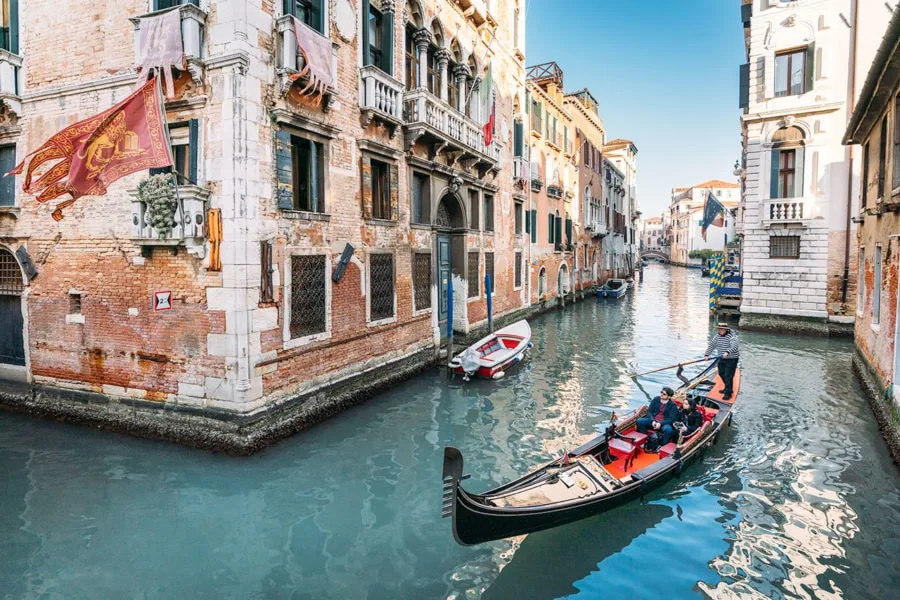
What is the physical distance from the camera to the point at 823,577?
4586mm

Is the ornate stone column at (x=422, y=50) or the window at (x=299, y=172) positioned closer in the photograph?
the window at (x=299, y=172)

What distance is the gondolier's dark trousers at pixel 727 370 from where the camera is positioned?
8.59 m

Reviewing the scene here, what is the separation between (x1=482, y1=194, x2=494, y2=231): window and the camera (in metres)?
15.4

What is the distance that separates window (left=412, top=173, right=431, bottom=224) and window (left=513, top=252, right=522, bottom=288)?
262 inches

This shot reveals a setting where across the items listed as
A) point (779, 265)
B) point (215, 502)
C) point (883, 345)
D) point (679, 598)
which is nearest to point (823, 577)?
point (679, 598)

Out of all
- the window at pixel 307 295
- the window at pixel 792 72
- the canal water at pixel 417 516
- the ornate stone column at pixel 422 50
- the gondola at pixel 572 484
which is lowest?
the canal water at pixel 417 516

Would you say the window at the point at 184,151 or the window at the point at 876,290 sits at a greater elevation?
the window at the point at 184,151

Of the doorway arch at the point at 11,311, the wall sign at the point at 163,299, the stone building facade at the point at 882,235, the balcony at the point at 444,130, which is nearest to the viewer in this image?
the wall sign at the point at 163,299

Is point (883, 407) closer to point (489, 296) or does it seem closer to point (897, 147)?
point (897, 147)

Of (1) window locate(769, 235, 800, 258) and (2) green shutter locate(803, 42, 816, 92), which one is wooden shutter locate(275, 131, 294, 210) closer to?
(1) window locate(769, 235, 800, 258)

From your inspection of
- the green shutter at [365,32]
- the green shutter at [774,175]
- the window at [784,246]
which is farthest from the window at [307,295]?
the window at [784,246]

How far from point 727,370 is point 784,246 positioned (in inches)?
417

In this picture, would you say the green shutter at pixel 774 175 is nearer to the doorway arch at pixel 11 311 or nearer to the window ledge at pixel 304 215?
the window ledge at pixel 304 215

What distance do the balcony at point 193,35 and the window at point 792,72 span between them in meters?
16.8
